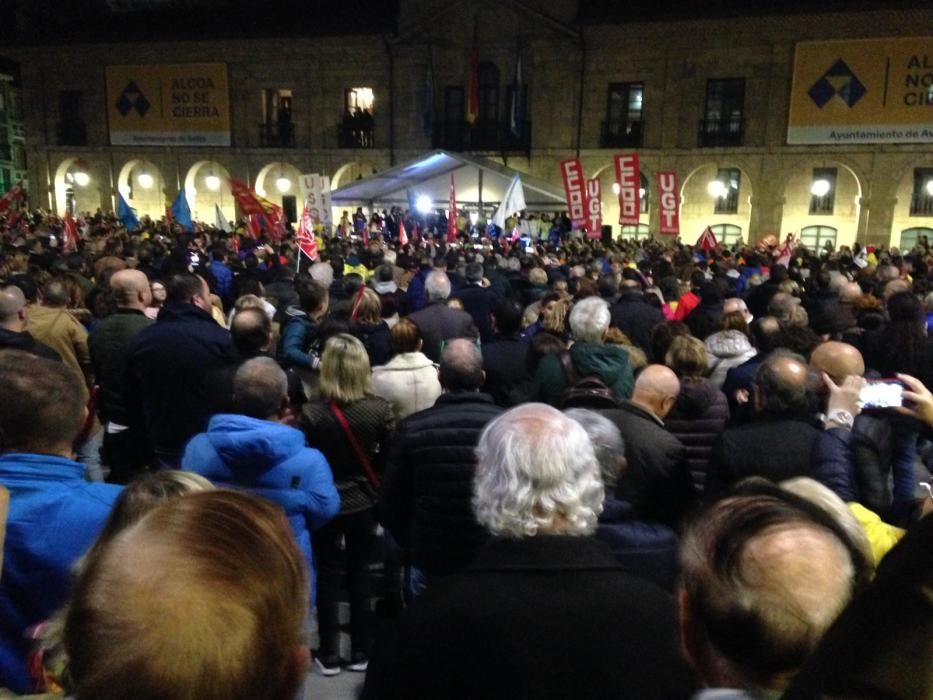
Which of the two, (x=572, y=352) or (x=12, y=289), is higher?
(x=12, y=289)

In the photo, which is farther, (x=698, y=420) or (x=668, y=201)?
(x=668, y=201)

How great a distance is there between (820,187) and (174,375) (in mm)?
26105

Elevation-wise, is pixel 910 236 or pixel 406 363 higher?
pixel 910 236

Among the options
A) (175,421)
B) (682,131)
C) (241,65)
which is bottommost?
(175,421)

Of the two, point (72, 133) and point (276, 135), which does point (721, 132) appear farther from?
point (72, 133)

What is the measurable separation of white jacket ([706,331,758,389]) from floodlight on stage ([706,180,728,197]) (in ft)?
76.8

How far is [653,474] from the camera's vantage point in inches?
130

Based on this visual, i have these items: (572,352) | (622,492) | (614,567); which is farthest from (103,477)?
(614,567)

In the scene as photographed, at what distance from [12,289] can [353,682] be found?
3163mm

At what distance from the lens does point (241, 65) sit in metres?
30.1

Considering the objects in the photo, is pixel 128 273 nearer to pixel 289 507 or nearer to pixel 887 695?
pixel 289 507

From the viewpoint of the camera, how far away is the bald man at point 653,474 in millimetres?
3303

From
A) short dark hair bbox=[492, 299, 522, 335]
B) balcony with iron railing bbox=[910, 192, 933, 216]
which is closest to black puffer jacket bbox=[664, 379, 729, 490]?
short dark hair bbox=[492, 299, 522, 335]

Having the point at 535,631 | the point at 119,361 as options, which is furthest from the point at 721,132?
the point at 535,631
